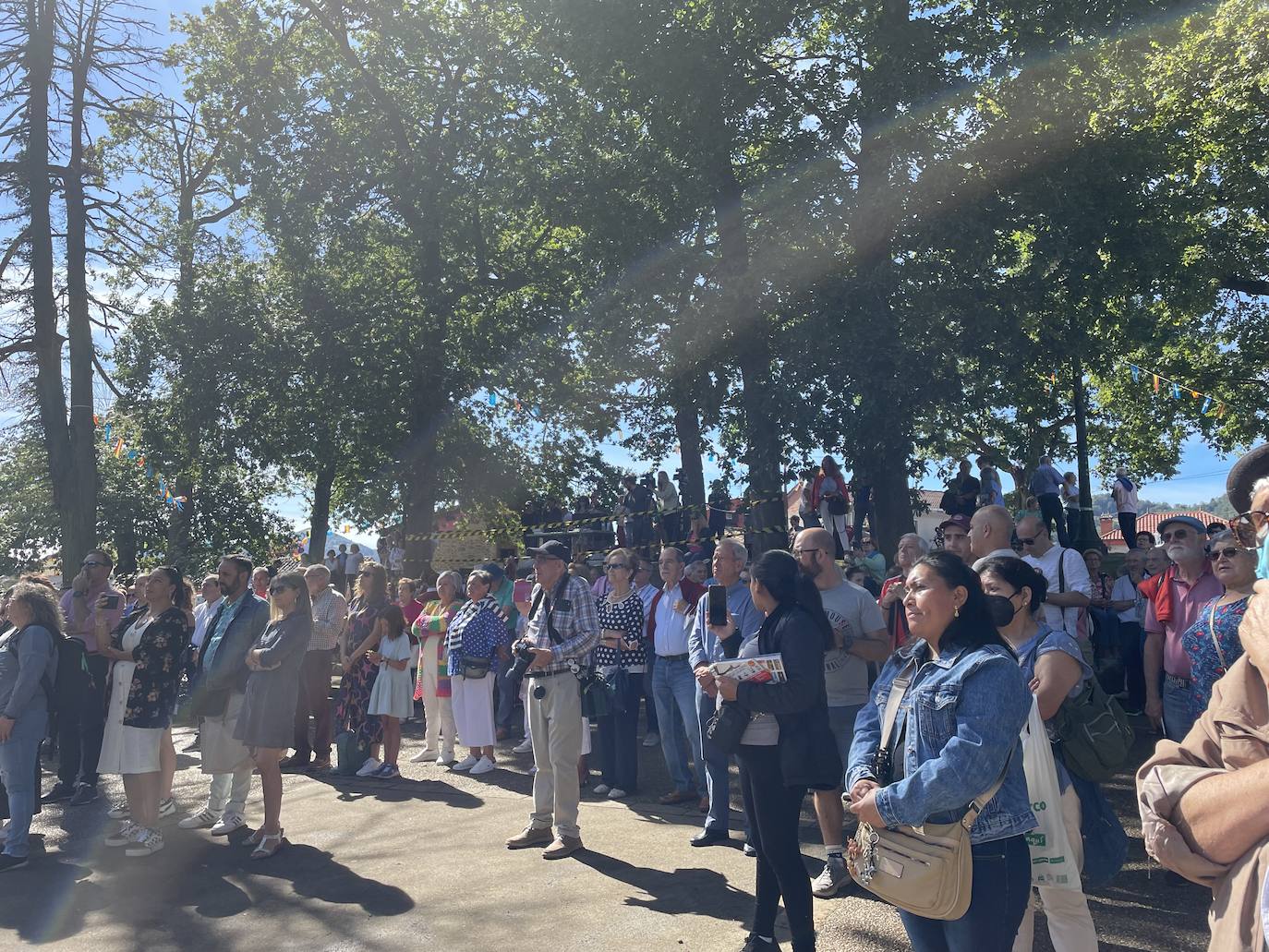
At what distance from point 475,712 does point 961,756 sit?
7.24 meters

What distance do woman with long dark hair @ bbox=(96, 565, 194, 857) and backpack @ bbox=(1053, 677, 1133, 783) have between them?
589 cm

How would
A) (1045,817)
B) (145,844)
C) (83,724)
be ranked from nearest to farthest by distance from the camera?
1. (1045,817)
2. (145,844)
3. (83,724)

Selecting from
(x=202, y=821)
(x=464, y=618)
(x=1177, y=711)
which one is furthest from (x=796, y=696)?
(x=202, y=821)

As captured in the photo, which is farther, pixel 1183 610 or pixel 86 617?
pixel 86 617

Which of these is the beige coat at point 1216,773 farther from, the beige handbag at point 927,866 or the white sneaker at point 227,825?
the white sneaker at point 227,825

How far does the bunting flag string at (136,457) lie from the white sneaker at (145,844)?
52.3 ft

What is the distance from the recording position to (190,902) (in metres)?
6.17

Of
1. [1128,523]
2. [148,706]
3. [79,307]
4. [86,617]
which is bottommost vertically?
[148,706]

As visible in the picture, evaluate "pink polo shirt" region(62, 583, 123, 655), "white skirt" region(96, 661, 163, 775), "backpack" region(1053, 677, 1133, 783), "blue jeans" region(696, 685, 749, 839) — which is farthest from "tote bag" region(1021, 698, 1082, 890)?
"pink polo shirt" region(62, 583, 123, 655)

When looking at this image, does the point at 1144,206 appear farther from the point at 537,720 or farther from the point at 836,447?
the point at 537,720

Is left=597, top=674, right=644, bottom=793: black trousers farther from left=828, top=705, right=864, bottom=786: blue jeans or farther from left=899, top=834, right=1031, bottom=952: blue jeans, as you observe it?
left=899, top=834, right=1031, bottom=952: blue jeans

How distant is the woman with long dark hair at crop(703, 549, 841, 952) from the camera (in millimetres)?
4543

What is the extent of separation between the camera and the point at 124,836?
24.8 ft

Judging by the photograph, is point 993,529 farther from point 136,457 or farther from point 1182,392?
point 1182,392
